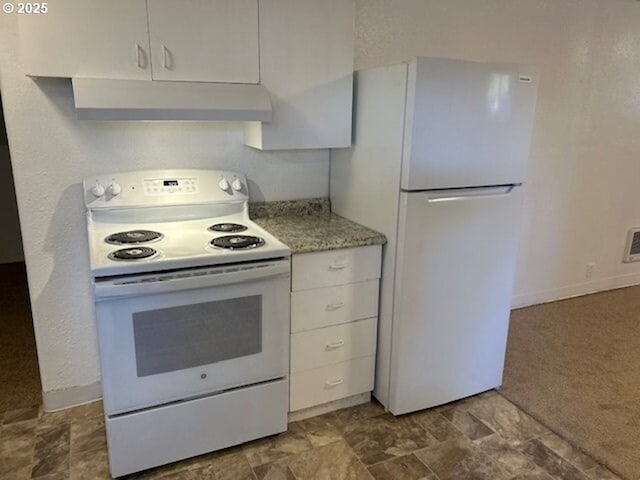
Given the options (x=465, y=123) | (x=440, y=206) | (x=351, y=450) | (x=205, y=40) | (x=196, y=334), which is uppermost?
(x=205, y=40)

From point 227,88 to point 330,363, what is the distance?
136cm

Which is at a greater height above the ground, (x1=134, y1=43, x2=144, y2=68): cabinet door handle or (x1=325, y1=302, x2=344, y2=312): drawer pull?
(x1=134, y1=43, x2=144, y2=68): cabinet door handle

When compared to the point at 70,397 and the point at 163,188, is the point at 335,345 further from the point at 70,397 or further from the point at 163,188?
the point at 70,397

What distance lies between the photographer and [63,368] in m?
2.44

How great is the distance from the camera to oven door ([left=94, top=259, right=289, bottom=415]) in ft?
5.98

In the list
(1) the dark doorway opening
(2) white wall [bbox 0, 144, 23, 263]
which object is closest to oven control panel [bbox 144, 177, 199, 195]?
(1) the dark doorway opening

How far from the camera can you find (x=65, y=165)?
224 centimetres

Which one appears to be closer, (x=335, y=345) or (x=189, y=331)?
(x=189, y=331)

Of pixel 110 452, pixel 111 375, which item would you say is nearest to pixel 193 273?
pixel 111 375

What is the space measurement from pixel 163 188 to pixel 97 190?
29 centimetres

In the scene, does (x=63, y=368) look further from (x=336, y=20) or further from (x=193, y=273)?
(x=336, y=20)

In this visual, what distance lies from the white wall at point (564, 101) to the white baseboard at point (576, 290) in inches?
0.4

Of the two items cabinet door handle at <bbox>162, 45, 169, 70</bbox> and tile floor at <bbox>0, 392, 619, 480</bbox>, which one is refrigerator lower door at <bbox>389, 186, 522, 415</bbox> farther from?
cabinet door handle at <bbox>162, 45, 169, 70</bbox>

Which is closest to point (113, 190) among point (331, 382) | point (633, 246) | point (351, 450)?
point (331, 382)
